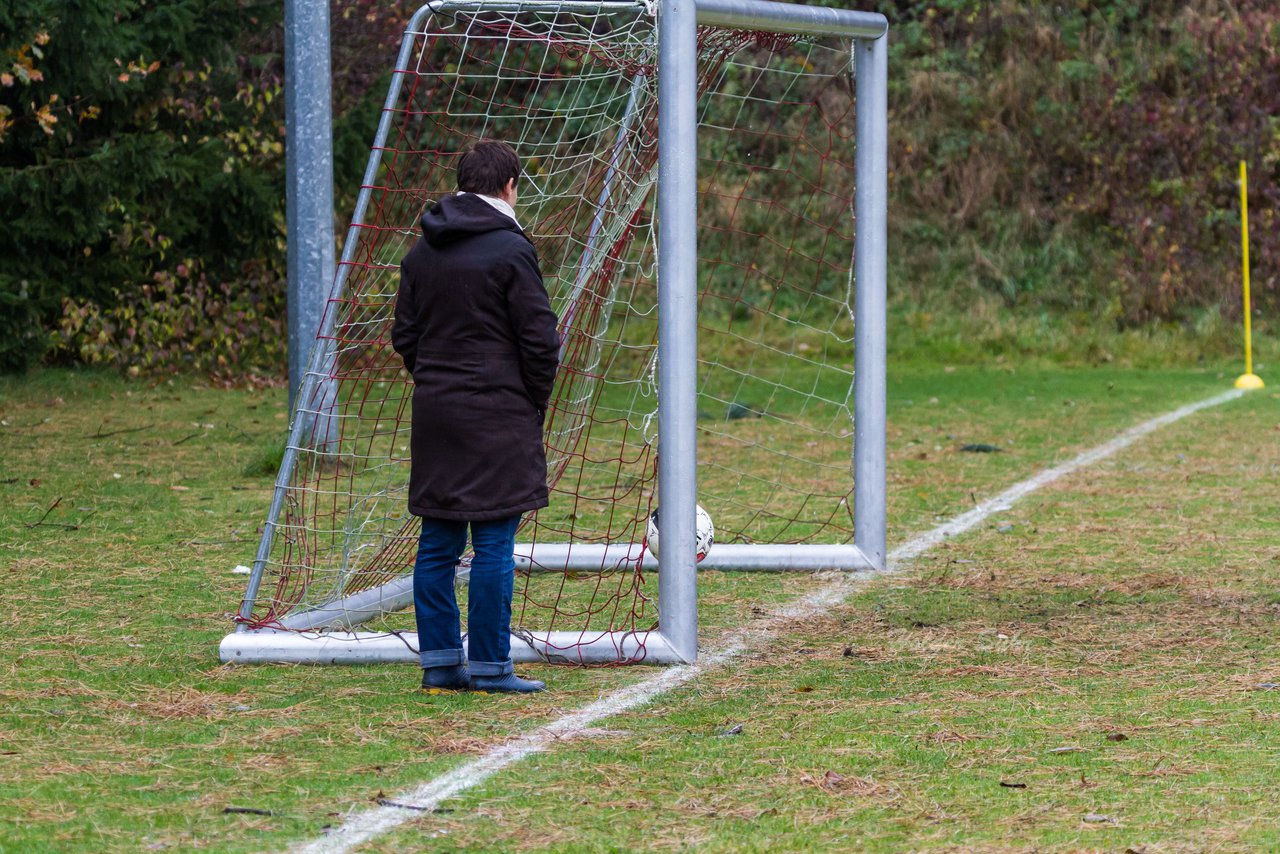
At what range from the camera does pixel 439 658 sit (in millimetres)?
5020

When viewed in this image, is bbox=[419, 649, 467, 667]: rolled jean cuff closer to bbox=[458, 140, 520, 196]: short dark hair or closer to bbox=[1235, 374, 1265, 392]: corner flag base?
bbox=[458, 140, 520, 196]: short dark hair

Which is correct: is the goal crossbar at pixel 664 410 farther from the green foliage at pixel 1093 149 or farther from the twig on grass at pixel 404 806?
the green foliage at pixel 1093 149

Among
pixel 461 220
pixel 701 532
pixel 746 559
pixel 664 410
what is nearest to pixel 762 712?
pixel 664 410

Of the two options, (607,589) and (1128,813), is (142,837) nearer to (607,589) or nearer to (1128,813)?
(1128,813)

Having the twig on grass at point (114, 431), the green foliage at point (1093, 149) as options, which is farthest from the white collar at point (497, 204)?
the green foliage at point (1093, 149)

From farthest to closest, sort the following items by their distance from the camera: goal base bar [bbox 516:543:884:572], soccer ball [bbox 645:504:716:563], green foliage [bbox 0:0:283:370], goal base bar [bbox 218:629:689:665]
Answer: green foliage [bbox 0:0:283:370]
goal base bar [bbox 516:543:884:572]
soccer ball [bbox 645:504:716:563]
goal base bar [bbox 218:629:689:665]

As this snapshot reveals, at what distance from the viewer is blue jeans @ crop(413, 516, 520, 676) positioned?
16.4 ft

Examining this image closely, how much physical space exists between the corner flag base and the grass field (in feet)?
20.8

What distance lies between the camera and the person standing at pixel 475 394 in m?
4.87

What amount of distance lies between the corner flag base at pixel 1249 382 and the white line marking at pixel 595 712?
22.1 feet

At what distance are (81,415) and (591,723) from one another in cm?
938

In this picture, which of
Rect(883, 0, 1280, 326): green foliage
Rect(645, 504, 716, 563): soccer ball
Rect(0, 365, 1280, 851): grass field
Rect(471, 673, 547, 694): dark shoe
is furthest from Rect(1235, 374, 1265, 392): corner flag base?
Rect(471, 673, 547, 694): dark shoe

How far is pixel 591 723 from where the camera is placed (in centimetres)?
465

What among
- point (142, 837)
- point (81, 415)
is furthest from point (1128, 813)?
point (81, 415)
